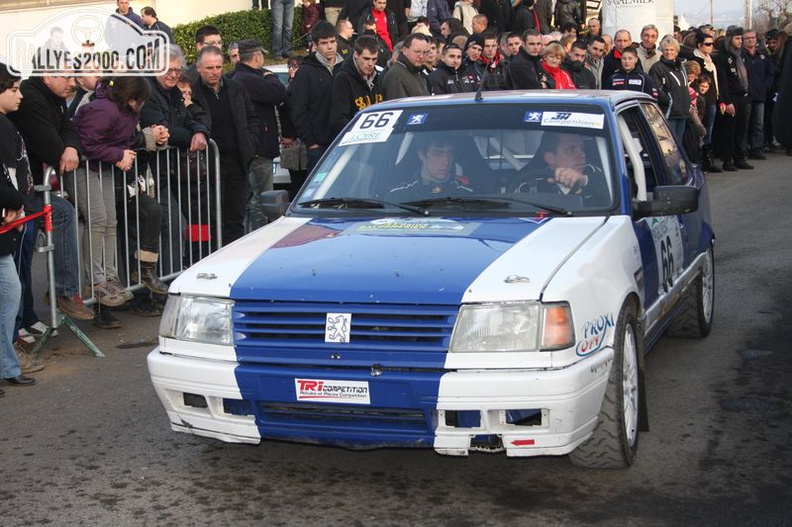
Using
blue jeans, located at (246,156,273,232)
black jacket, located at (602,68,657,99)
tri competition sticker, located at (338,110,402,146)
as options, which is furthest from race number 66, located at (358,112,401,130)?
black jacket, located at (602,68,657,99)

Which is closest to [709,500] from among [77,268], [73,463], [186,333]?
[186,333]

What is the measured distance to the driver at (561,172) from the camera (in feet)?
20.4

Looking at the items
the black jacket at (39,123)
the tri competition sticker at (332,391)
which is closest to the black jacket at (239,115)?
the black jacket at (39,123)

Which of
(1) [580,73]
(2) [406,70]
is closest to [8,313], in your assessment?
(2) [406,70]

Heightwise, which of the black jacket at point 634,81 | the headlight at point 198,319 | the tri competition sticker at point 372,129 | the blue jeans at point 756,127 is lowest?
the blue jeans at point 756,127

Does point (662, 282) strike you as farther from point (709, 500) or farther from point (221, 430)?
point (221, 430)

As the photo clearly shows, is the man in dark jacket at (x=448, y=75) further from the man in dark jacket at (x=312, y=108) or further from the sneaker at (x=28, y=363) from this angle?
the sneaker at (x=28, y=363)

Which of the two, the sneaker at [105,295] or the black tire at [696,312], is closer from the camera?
the black tire at [696,312]

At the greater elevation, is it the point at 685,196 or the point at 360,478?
the point at 685,196

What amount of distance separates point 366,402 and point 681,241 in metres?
3.11

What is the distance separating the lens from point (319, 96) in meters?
11.3

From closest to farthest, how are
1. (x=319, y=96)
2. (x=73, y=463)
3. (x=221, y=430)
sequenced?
(x=221, y=430)
(x=73, y=463)
(x=319, y=96)

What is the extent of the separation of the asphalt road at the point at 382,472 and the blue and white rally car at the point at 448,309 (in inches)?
10.2

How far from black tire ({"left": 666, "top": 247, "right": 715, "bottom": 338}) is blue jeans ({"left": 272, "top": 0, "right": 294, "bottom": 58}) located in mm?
18791
